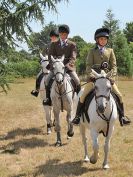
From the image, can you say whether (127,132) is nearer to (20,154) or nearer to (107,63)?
(20,154)

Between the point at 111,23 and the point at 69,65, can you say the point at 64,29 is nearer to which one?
the point at 69,65

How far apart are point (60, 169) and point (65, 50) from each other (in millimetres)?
3656

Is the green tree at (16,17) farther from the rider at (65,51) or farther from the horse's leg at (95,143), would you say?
the horse's leg at (95,143)

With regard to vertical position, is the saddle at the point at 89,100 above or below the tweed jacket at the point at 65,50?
below

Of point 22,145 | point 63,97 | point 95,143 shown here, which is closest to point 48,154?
point 22,145

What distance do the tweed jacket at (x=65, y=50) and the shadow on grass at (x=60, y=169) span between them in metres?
3.10

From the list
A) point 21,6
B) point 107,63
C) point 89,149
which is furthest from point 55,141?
point 21,6

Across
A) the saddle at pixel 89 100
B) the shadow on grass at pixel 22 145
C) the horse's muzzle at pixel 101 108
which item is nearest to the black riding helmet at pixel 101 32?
the saddle at pixel 89 100

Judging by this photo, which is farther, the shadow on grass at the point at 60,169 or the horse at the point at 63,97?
the horse at the point at 63,97

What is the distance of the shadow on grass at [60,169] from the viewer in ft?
26.4

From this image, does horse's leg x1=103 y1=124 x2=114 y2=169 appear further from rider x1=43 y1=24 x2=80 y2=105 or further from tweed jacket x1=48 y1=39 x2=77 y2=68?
tweed jacket x1=48 y1=39 x2=77 y2=68

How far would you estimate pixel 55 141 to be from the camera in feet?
36.9

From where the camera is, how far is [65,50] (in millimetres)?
10992

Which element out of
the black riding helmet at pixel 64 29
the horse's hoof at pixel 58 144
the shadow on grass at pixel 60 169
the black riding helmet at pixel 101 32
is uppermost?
the black riding helmet at pixel 64 29
